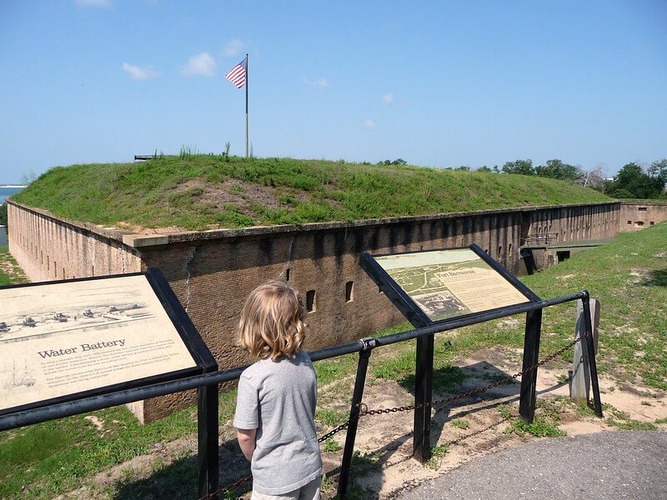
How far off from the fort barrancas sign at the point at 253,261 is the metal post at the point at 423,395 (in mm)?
768

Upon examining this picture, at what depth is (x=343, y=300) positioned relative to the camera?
11.3 meters

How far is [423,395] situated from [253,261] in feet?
21.2

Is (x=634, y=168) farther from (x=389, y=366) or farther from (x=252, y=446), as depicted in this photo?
(x=252, y=446)

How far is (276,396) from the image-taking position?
181cm

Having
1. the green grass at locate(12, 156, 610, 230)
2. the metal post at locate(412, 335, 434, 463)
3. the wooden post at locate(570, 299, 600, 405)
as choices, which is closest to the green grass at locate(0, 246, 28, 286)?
the green grass at locate(12, 156, 610, 230)

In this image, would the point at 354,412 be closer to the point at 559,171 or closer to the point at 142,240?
the point at 142,240

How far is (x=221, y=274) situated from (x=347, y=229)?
3.49m

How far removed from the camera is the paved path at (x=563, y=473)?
2.94 m

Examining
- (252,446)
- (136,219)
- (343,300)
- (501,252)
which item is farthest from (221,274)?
(501,252)

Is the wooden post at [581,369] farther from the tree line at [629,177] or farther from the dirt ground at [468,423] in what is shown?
the tree line at [629,177]

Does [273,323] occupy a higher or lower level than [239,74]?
lower

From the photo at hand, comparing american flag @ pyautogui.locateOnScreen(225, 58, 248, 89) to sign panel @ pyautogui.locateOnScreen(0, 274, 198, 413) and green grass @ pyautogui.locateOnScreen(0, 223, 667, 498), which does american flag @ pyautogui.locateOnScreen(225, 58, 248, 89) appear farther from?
sign panel @ pyautogui.locateOnScreen(0, 274, 198, 413)

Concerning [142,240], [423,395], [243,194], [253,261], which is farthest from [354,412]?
[243,194]

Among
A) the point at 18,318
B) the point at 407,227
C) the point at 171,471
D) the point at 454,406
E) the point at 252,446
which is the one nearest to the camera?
the point at 252,446
